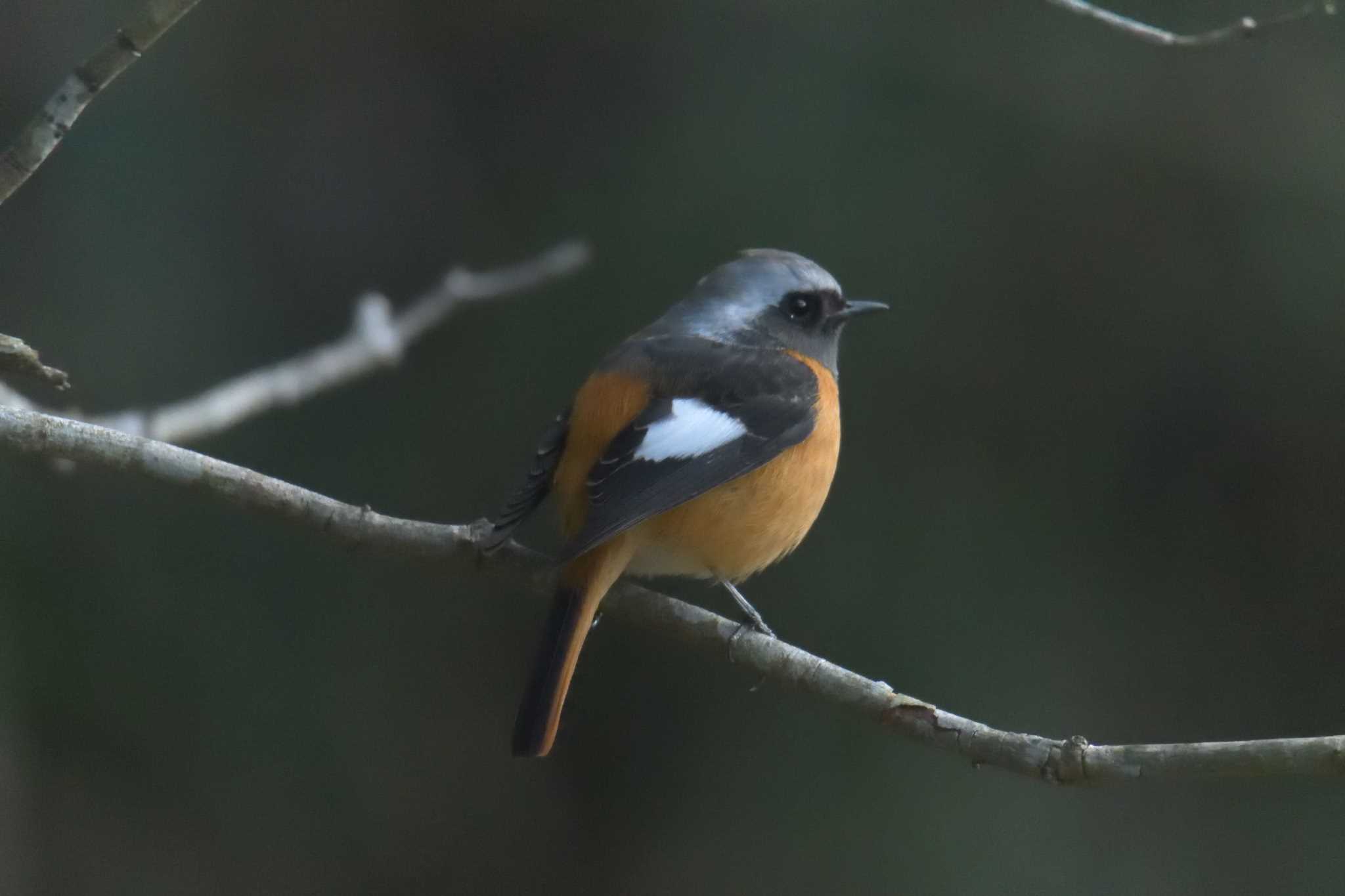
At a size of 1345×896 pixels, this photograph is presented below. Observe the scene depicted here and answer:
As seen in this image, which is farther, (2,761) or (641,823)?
(641,823)

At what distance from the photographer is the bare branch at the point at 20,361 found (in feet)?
9.36

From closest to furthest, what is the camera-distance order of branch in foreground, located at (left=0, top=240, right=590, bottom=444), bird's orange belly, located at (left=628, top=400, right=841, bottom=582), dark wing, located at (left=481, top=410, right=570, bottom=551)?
dark wing, located at (left=481, top=410, right=570, bottom=551), bird's orange belly, located at (left=628, top=400, right=841, bottom=582), branch in foreground, located at (left=0, top=240, right=590, bottom=444)

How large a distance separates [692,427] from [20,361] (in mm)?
1627

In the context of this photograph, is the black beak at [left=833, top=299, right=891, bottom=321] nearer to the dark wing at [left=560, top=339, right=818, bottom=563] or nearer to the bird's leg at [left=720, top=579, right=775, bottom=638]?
the dark wing at [left=560, top=339, right=818, bottom=563]

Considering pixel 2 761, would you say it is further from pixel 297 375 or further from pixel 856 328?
pixel 856 328

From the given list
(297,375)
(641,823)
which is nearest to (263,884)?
(641,823)

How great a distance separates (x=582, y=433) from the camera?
12.5 feet

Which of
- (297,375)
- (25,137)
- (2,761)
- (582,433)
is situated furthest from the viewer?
(2,761)

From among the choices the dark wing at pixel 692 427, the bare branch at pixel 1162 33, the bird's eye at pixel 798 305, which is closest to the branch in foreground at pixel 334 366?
the bird's eye at pixel 798 305

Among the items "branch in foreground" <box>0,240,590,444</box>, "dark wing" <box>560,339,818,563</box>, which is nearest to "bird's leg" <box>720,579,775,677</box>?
"dark wing" <box>560,339,818,563</box>

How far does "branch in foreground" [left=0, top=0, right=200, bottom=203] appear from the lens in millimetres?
2693

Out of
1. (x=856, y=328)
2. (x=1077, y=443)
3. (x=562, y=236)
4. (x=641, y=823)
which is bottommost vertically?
(x=641, y=823)

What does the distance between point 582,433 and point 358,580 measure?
2628mm

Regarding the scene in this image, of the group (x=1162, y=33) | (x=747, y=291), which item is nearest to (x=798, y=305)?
(x=747, y=291)
